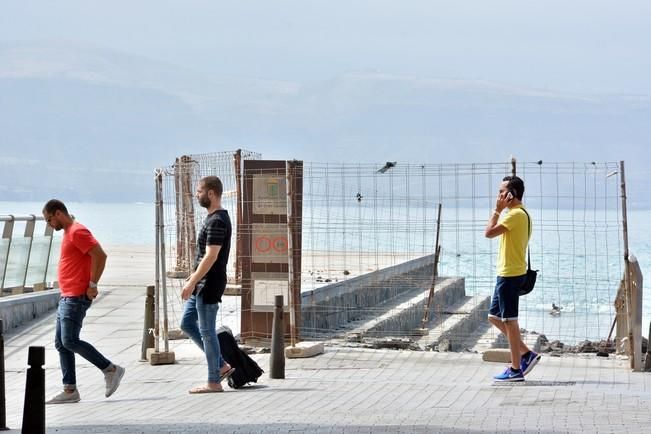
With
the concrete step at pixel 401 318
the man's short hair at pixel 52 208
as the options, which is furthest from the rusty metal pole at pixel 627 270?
the man's short hair at pixel 52 208

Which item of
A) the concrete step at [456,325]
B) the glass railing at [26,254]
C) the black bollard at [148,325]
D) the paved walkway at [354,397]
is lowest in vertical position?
the concrete step at [456,325]

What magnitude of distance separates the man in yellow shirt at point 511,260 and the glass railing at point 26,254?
8.87 meters

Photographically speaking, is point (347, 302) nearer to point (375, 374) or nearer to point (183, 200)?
point (183, 200)

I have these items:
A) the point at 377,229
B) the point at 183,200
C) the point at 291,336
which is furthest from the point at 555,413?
the point at 183,200

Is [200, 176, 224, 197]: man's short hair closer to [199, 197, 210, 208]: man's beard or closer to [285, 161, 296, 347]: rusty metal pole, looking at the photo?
[199, 197, 210, 208]: man's beard

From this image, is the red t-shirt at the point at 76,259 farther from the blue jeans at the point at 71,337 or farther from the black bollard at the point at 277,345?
the black bollard at the point at 277,345

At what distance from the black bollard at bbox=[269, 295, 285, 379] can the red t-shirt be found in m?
1.97

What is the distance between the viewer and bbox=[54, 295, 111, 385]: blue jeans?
1261 cm

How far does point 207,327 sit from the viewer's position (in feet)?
40.8

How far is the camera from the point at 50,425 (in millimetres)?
10945

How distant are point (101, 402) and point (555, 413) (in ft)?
14.0

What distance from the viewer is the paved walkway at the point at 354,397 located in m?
10.2

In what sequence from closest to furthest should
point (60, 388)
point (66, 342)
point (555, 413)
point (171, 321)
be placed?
point (555, 413) < point (66, 342) < point (60, 388) < point (171, 321)

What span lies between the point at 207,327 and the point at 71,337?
1.26 m
